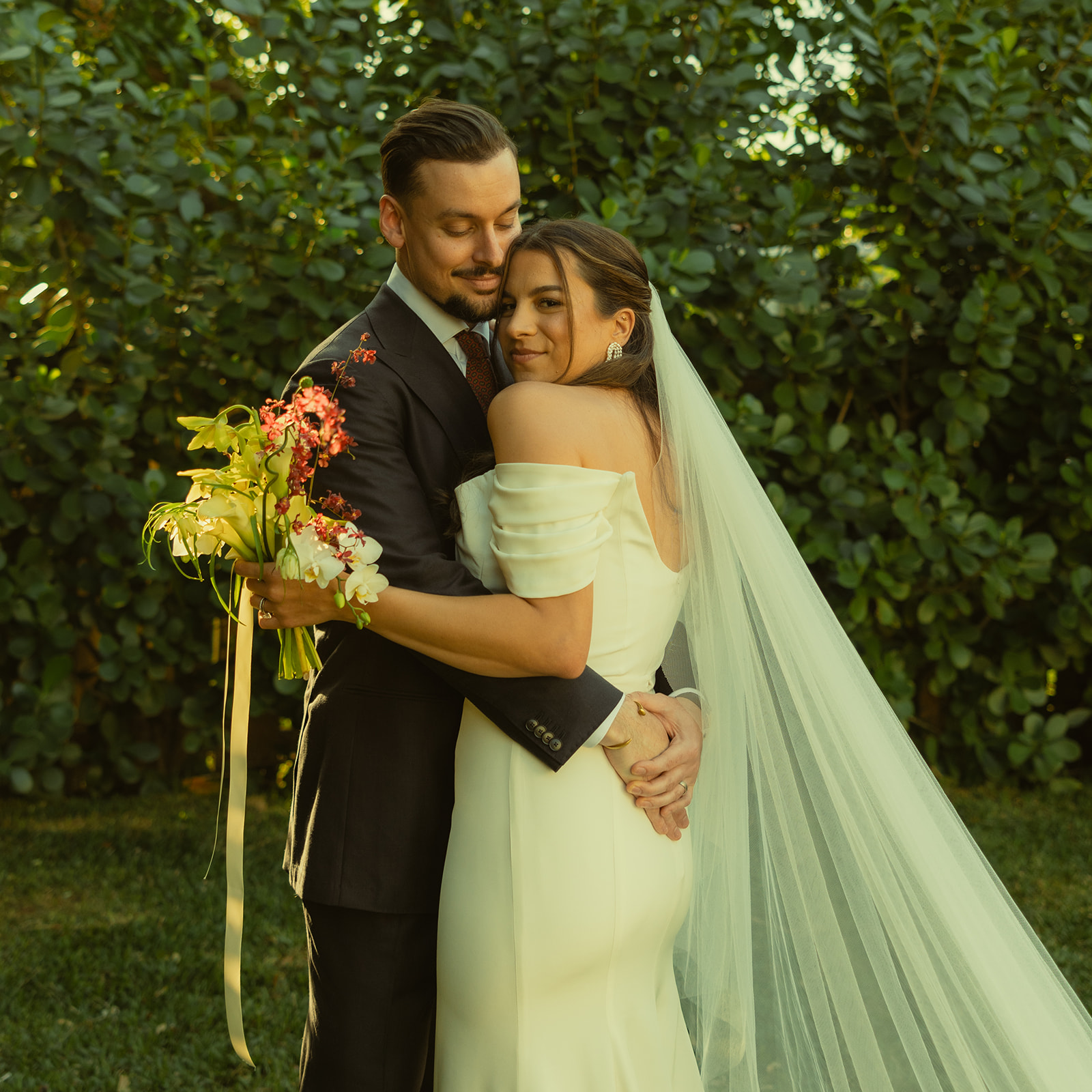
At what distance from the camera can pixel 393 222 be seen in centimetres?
221

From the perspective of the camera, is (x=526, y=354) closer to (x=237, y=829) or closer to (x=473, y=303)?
(x=473, y=303)

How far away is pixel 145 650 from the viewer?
15.1 ft

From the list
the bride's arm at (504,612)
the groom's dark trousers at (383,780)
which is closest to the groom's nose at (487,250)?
the groom's dark trousers at (383,780)

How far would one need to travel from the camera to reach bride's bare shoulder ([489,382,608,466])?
1733 millimetres

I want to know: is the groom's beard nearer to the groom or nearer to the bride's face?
the groom

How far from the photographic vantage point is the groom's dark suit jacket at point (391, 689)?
6.08 ft

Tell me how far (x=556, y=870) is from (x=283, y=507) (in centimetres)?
76

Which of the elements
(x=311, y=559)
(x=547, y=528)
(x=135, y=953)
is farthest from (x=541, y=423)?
(x=135, y=953)

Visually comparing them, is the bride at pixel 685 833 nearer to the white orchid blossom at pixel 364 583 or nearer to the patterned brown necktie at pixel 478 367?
the white orchid blossom at pixel 364 583

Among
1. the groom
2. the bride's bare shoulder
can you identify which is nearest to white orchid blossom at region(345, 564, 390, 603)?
the groom

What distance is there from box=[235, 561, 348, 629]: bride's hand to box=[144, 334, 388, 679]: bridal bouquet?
0.07 feet

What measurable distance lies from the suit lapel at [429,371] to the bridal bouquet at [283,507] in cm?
24

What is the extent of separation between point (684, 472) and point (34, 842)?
352 centimetres

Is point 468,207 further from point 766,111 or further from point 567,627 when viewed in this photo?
point 766,111
